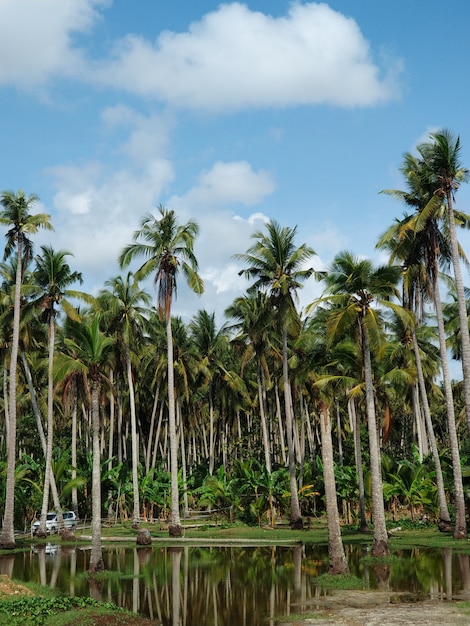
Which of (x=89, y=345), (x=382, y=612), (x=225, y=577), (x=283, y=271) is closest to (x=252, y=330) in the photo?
(x=283, y=271)

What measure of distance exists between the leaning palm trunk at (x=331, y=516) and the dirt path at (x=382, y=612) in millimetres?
2505

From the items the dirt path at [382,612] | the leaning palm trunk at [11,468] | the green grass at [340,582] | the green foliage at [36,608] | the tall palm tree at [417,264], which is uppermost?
the tall palm tree at [417,264]

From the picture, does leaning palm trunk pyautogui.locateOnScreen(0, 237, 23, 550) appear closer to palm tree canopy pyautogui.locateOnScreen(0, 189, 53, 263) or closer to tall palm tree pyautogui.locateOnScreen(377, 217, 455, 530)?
palm tree canopy pyautogui.locateOnScreen(0, 189, 53, 263)

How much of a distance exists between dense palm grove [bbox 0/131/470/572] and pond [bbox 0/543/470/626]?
5.71 feet

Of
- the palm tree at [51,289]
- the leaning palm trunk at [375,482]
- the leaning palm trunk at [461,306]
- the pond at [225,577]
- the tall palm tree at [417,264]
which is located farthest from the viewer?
the palm tree at [51,289]

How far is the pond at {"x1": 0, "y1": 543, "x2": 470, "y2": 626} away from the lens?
16453mm

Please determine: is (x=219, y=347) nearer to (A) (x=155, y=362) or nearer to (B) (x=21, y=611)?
(A) (x=155, y=362)

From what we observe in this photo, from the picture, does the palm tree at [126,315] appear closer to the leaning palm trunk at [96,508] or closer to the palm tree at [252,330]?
the palm tree at [252,330]

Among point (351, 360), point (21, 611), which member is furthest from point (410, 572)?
point (21, 611)

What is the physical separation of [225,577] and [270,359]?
3351 centimetres

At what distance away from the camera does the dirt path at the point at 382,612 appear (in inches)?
557

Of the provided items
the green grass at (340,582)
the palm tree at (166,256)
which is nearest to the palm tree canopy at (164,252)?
the palm tree at (166,256)

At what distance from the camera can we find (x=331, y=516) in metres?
20.7

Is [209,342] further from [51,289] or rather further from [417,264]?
[417,264]
